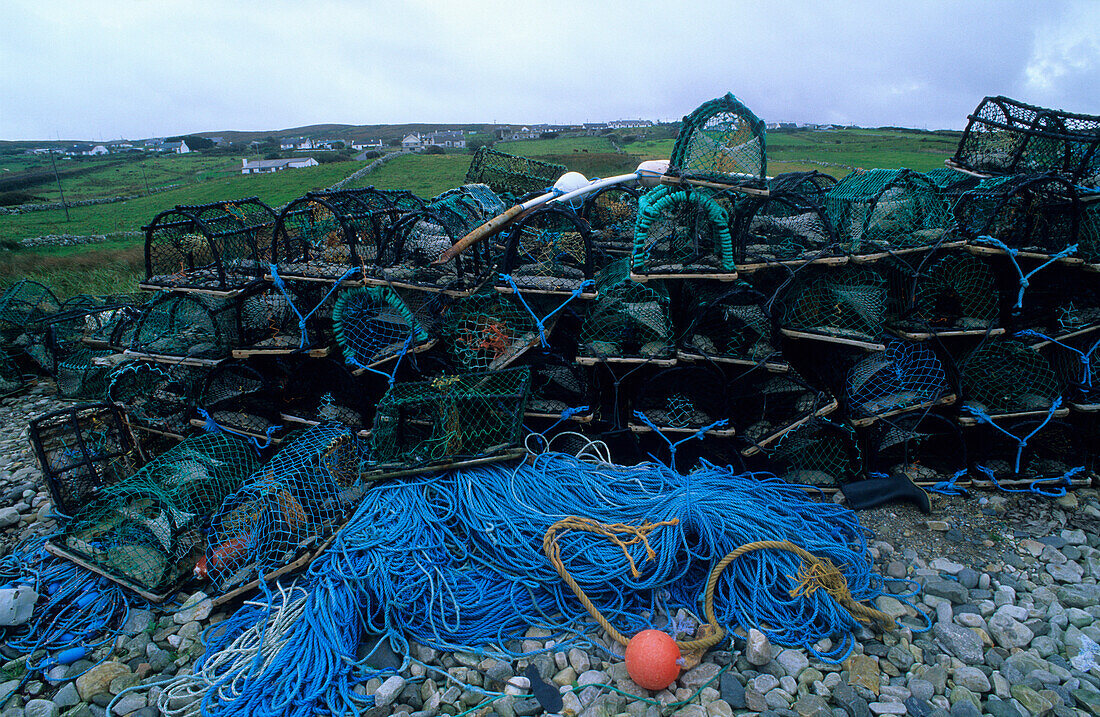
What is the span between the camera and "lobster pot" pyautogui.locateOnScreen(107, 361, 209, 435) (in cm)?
487

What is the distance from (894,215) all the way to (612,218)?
10.3ft

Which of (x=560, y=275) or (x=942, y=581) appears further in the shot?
(x=560, y=275)

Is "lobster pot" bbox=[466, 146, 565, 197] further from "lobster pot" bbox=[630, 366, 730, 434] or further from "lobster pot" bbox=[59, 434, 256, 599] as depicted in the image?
"lobster pot" bbox=[59, 434, 256, 599]

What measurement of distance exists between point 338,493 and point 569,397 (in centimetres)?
199

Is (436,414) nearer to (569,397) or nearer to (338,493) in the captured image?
(338,493)

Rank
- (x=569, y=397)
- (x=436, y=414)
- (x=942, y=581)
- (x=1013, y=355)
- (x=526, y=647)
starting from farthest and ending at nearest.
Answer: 1. (x=569, y=397)
2. (x=1013, y=355)
3. (x=436, y=414)
4. (x=942, y=581)
5. (x=526, y=647)

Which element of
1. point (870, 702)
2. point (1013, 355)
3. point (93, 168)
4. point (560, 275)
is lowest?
point (870, 702)

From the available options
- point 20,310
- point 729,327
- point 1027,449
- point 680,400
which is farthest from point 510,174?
point 20,310

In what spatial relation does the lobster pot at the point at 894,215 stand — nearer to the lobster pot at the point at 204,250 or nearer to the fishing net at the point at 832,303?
the fishing net at the point at 832,303

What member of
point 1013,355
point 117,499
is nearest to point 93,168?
point 117,499

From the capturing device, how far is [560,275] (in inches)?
191

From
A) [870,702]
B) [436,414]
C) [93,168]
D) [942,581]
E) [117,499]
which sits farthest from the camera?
[93,168]

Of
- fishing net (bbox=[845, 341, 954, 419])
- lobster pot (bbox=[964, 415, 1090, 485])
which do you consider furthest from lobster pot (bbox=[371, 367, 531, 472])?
lobster pot (bbox=[964, 415, 1090, 485])

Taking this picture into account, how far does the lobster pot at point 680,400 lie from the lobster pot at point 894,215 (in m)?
1.57
